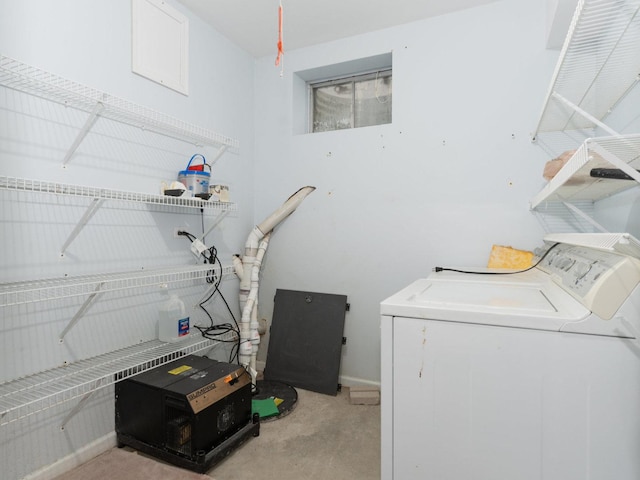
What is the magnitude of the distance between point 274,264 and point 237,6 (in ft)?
5.91

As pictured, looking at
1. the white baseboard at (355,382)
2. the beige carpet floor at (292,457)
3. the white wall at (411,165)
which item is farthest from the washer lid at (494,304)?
the white baseboard at (355,382)

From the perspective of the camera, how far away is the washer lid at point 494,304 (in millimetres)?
1056

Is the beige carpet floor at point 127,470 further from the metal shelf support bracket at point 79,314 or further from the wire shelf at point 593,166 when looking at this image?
the wire shelf at point 593,166

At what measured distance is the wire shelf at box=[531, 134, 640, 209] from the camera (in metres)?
1.00

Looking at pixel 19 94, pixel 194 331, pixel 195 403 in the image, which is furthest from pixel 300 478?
pixel 19 94

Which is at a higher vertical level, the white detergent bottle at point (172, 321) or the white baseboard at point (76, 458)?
the white detergent bottle at point (172, 321)

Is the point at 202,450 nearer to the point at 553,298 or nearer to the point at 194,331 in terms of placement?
the point at 194,331

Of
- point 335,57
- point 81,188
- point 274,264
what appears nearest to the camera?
point 81,188

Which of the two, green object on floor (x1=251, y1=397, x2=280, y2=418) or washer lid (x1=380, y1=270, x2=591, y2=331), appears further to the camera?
green object on floor (x1=251, y1=397, x2=280, y2=418)

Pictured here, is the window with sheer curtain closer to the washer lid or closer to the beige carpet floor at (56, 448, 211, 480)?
the washer lid

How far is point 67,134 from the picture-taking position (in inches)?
64.5

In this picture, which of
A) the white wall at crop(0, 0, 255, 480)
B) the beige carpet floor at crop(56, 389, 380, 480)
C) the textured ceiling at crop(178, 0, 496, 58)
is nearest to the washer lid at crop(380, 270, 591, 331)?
the beige carpet floor at crop(56, 389, 380, 480)

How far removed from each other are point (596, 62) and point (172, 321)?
2406 millimetres

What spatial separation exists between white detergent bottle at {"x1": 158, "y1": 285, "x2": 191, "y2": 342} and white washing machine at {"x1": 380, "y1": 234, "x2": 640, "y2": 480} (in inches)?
50.5
